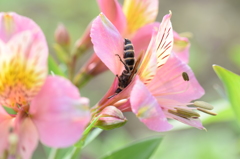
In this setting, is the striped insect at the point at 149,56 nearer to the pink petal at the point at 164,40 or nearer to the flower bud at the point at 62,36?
the pink petal at the point at 164,40

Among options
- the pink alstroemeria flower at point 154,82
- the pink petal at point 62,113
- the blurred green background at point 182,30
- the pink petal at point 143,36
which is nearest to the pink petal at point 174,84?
the pink alstroemeria flower at point 154,82

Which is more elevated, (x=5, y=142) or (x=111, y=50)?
(x=111, y=50)

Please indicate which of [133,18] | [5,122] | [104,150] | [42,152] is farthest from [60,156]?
[42,152]

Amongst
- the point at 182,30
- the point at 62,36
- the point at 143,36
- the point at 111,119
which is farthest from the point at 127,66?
the point at 182,30

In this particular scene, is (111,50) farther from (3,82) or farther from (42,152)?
(42,152)

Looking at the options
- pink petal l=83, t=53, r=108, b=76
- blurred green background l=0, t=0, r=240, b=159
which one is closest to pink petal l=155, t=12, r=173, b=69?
pink petal l=83, t=53, r=108, b=76
